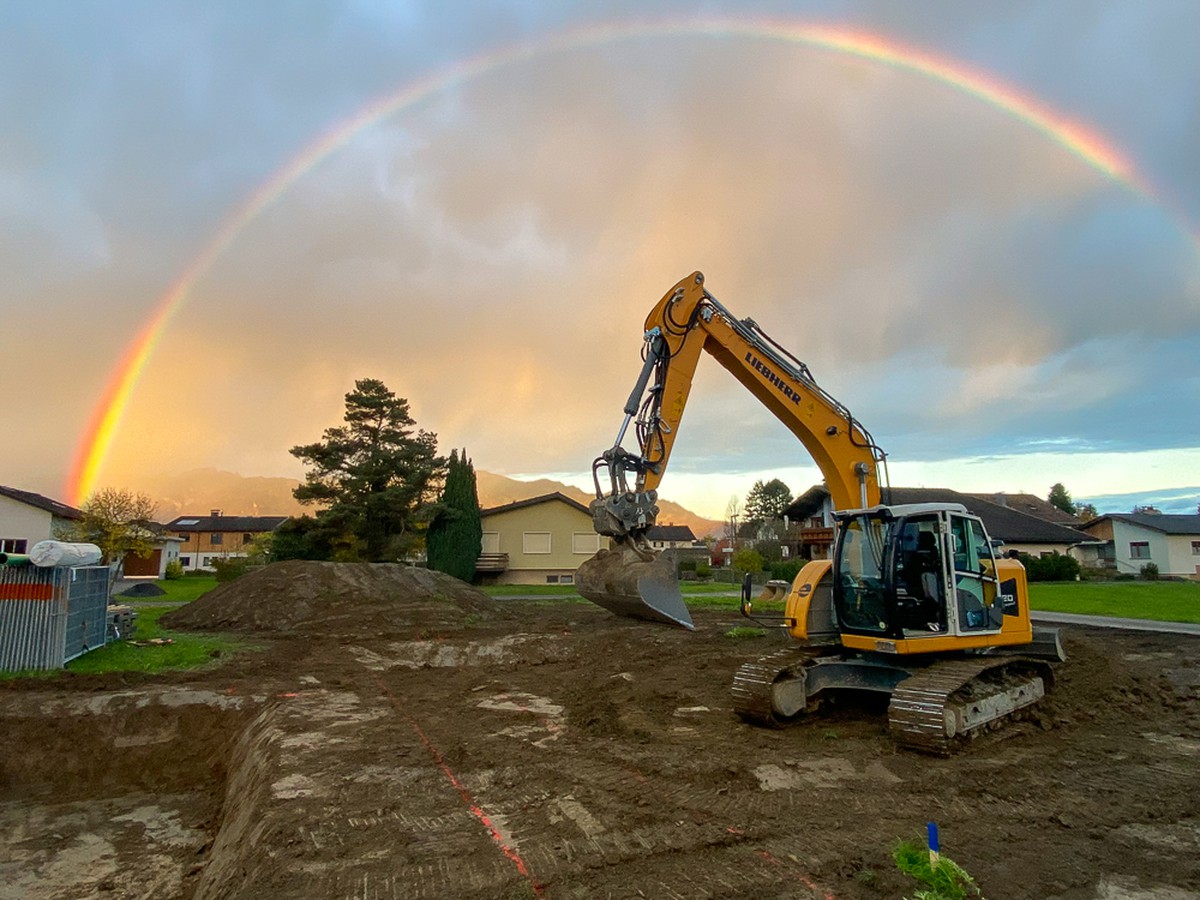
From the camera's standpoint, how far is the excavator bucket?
15.0 m

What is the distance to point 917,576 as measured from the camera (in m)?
8.04

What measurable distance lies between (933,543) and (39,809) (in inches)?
421

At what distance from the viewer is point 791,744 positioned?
735 cm

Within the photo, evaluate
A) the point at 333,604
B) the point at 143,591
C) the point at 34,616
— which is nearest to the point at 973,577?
the point at 34,616

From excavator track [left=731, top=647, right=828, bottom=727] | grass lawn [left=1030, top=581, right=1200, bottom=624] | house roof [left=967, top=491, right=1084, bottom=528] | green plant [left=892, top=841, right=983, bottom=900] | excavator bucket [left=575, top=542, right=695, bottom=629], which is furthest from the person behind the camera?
house roof [left=967, top=491, right=1084, bottom=528]

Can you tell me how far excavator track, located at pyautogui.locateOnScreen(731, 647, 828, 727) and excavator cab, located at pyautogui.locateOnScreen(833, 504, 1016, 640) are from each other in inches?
38.3

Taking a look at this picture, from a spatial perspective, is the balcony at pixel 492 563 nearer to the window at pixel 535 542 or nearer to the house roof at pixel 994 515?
the window at pixel 535 542

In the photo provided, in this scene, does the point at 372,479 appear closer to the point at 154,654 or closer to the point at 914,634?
the point at 154,654

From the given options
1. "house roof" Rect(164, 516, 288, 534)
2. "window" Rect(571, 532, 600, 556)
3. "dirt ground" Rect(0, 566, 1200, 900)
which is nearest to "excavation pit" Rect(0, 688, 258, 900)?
"dirt ground" Rect(0, 566, 1200, 900)

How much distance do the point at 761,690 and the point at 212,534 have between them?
3152 inches

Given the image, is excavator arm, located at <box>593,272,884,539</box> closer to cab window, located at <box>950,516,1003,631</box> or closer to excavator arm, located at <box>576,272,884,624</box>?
excavator arm, located at <box>576,272,884,624</box>

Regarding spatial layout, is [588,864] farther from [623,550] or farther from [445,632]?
[445,632]

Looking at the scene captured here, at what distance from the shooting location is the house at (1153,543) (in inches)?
1727

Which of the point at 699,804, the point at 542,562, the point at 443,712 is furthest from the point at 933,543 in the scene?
the point at 542,562
